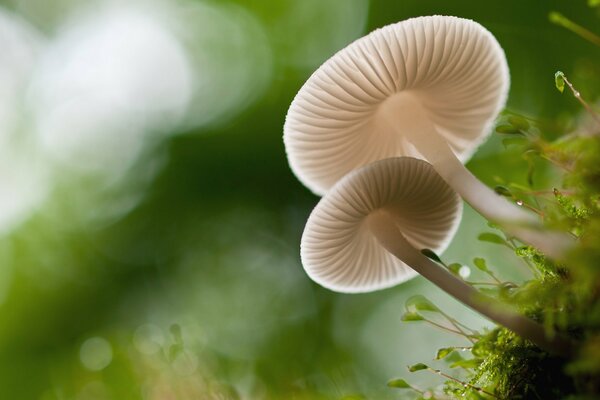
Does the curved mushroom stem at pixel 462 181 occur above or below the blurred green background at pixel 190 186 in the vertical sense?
above

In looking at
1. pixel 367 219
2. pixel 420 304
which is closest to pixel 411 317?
pixel 420 304

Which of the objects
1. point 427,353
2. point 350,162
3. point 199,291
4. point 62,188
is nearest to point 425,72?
point 350,162

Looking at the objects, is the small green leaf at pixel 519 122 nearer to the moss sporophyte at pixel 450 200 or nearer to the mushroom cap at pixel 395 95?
the moss sporophyte at pixel 450 200

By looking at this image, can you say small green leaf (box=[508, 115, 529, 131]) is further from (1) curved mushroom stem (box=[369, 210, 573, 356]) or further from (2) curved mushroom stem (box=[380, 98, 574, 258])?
(1) curved mushroom stem (box=[369, 210, 573, 356])

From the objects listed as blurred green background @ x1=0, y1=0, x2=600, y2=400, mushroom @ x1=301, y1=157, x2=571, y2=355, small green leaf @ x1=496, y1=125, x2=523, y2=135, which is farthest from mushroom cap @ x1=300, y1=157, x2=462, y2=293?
blurred green background @ x1=0, y1=0, x2=600, y2=400

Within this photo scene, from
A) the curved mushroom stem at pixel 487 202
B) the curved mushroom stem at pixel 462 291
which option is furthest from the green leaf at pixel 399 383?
the curved mushroom stem at pixel 487 202

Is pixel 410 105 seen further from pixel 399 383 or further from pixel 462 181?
pixel 399 383

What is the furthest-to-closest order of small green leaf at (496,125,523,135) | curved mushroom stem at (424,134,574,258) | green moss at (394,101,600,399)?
small green leaf at (496,125,523,135), curved mushroom stem at (424,134,574,258), green moss at (394,101,600,399)
